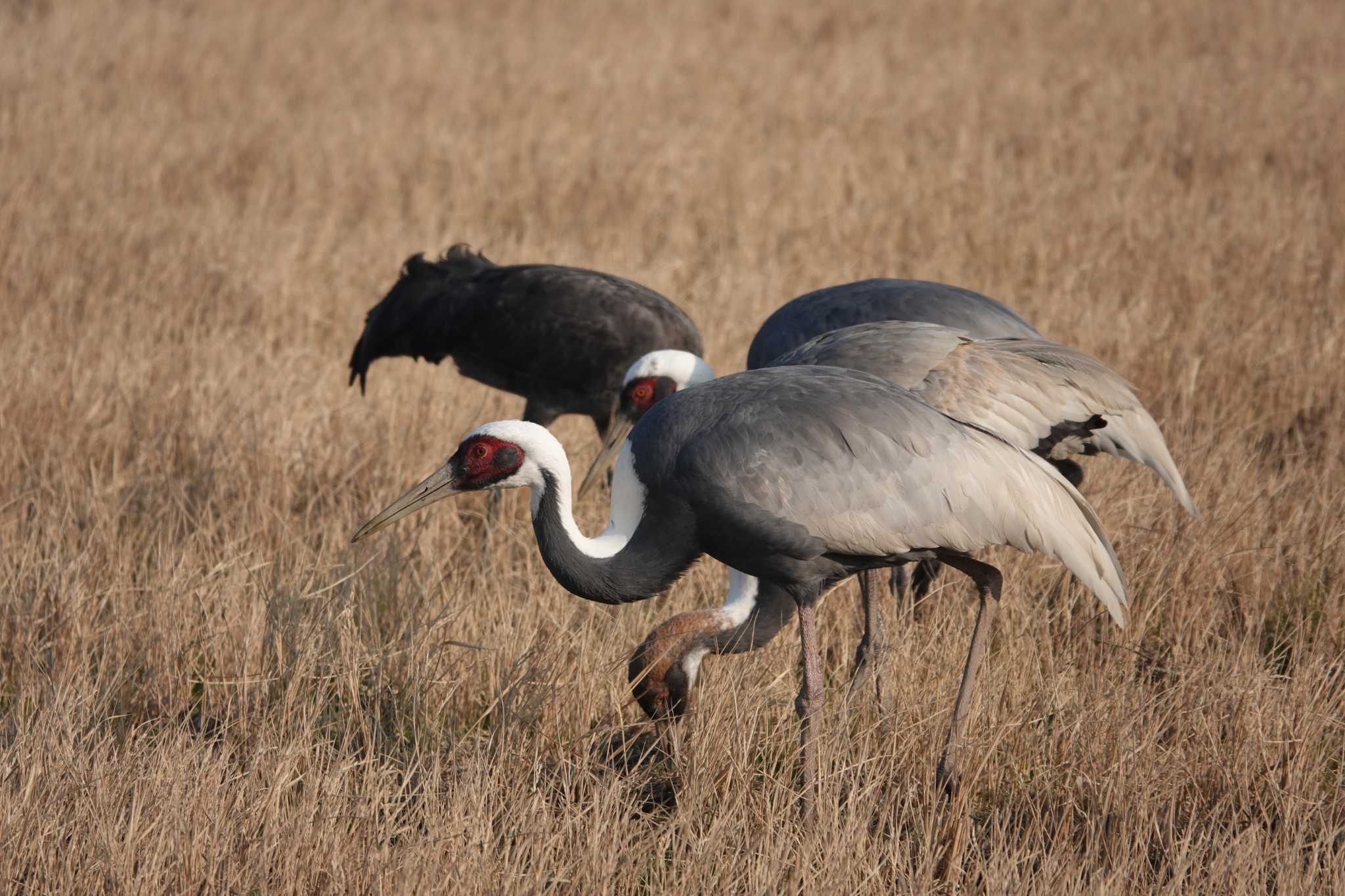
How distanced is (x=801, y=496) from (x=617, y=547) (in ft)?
1.66

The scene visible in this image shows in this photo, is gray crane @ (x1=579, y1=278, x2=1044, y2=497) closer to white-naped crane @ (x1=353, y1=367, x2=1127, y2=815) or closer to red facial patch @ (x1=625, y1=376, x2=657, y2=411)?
red facial patch @ (x1=625, y1=376, x2=657, y2=411)

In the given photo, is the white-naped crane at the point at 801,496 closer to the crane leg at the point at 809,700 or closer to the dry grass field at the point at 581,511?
the crane leg at the point at 809,700

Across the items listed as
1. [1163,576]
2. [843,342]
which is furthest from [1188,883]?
[843,342]

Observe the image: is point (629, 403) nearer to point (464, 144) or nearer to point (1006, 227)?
point (1006, 227)

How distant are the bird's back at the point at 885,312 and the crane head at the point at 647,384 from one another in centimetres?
26

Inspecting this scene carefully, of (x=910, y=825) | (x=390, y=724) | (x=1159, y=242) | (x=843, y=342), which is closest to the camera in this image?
(x=910, y=825)

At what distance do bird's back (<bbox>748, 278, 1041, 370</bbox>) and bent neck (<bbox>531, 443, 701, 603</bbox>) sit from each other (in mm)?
1673

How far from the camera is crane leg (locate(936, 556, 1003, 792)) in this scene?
3488 mm

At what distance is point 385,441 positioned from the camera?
5.56m

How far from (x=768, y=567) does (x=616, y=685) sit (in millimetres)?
679

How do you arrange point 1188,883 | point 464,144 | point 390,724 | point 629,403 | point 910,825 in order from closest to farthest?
1. point 1188,883
2. point 910,825
3. point 390,724
4. point 629,403
5. point 464,144

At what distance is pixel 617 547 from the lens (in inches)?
143

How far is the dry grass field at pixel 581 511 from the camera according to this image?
3119 mm

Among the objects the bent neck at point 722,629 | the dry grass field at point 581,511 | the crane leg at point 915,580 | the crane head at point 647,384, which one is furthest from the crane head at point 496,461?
the crane leg at point 915,580
